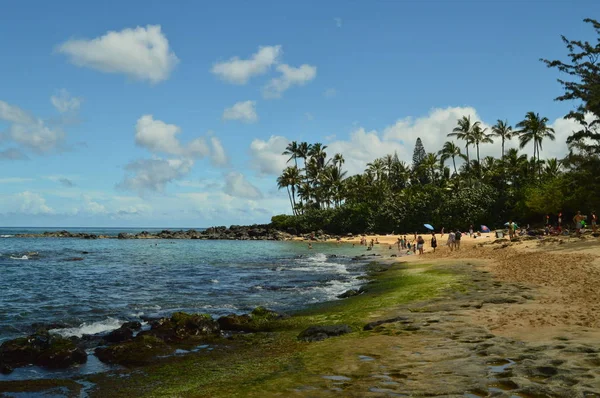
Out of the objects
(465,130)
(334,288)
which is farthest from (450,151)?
→ (334,288)


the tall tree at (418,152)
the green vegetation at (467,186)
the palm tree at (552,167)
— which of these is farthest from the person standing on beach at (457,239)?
the tall tree at (418,152)

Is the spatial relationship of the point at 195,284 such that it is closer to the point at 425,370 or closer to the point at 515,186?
the point at 425,370

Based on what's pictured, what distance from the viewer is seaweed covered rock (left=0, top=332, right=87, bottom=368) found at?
12016 millimetres

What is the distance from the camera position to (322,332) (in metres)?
12.8

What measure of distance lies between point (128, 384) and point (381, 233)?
87285 mm

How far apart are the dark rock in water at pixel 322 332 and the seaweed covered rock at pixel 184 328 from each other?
3722 millimetres

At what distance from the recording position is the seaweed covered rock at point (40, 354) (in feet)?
39.4

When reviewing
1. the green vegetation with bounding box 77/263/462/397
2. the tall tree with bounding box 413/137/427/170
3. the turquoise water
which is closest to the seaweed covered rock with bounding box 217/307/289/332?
the green vegetation with bounding box 77/263/462/397

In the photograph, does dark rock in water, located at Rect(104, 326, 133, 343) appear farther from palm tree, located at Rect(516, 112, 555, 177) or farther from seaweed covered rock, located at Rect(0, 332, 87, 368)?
palm tree, located at Rect(516, 112, 555, 177)

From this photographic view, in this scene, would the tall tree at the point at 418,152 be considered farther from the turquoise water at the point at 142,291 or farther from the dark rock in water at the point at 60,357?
the dark rock in water at the point at 60,357

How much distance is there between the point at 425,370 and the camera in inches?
327

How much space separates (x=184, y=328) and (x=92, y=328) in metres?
4.40

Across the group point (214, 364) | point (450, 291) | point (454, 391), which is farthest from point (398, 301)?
point (454, 391)

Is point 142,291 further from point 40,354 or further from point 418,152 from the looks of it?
point 418,152
